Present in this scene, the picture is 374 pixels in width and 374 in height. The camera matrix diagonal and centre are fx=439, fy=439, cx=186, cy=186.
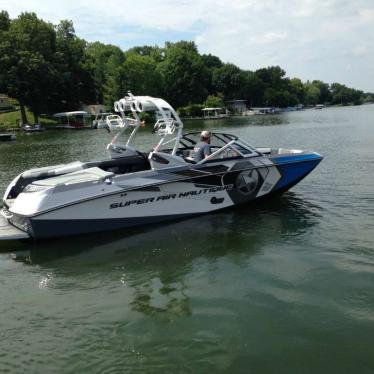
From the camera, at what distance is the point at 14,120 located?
73750mm

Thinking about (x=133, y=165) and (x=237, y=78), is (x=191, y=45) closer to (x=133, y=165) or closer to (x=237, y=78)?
(x=237, y=78)

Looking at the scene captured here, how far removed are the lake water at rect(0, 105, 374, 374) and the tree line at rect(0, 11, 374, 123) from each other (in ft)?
225

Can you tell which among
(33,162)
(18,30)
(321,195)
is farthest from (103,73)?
(321,195)

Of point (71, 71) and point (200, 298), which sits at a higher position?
point (71, 71)

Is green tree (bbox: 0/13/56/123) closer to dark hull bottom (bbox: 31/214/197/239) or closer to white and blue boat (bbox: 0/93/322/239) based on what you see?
white and blue boat (bbox: 0/93/322/239)

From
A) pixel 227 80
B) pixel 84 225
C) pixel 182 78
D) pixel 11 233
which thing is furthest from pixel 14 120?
pixel 227 80

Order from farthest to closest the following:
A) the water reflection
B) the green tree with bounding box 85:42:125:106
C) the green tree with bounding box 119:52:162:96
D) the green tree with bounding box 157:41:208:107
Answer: the green tree with bounding box 157:41:208:107 < the green tree with bounding box 119:52:162:96 < the green tree with bounding box 85:42:125:106 < the water reflection

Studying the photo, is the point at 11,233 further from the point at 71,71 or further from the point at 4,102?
the point at 71,71

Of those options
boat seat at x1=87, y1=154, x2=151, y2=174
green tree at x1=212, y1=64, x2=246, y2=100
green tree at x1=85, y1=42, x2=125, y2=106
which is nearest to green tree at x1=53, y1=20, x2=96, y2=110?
green tree at x1=85, y1=42, x2=125, y2=106

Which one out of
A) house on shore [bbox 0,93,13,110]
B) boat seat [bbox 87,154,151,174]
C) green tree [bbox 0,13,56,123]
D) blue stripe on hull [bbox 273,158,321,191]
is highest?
green tree [bbox 0,13,56,123]

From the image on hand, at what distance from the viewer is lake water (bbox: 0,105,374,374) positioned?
5457mm

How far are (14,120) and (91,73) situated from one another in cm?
2602

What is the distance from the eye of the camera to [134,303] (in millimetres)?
6949

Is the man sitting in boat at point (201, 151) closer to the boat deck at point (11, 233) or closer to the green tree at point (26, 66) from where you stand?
the boat deck at point (11, 233)
